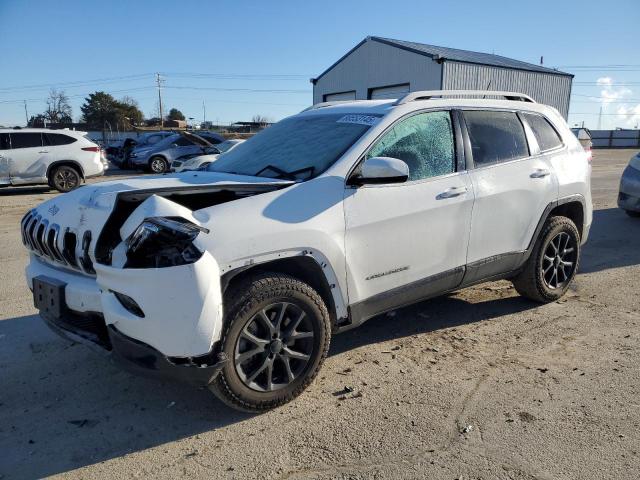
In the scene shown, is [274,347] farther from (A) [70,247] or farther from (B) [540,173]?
(B) [540,173]

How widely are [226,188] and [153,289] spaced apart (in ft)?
2.56

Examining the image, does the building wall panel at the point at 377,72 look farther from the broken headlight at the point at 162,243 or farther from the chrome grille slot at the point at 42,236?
the broken headlight at the point at 162,243

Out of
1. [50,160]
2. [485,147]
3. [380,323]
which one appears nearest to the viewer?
[485,147]

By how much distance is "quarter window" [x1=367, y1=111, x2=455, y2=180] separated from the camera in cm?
351

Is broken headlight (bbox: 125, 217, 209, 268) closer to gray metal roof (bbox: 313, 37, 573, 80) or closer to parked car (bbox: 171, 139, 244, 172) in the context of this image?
parked car (bbox: 171, 139, 244, 172)

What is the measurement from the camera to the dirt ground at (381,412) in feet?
8.37

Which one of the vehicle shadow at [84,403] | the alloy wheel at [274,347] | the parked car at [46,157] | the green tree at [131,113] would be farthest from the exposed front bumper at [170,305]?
the green tree at [131,113]

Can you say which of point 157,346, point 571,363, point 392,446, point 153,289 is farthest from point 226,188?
point 571,363

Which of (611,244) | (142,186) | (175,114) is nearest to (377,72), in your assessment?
(611,244)

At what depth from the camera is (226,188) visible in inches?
117

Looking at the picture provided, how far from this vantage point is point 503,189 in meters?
4.04

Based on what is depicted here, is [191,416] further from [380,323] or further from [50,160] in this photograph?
[50,160]

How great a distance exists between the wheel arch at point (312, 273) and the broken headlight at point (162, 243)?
0.33 meters

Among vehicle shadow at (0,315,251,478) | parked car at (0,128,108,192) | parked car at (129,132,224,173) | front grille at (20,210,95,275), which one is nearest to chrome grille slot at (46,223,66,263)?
front grille at (20,210,95,275)
